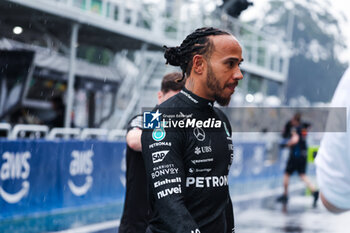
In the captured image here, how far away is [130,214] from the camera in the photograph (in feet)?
12.2

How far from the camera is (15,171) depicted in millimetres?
8898

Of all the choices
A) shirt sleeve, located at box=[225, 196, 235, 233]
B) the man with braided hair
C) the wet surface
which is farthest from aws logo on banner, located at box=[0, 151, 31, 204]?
the man with braided hair

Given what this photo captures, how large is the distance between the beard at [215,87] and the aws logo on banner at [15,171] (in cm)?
641

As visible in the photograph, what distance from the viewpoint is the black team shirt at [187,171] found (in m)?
2.59

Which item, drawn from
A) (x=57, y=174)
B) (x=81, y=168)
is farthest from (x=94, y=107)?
(x=57, y=174)

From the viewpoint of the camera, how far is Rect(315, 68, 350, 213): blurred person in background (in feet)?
5.05

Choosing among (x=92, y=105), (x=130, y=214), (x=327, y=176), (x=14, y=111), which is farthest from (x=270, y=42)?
(x=327, y=176)

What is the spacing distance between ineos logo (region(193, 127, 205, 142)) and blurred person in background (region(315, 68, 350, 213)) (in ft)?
3.42

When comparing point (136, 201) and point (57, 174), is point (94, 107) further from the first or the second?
point (136, 201)

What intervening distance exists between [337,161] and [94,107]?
20.6 m

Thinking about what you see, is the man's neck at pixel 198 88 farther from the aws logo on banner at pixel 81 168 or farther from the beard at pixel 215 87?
the aws logo on banner at pixel 81 168

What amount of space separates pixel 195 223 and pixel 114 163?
907 cm

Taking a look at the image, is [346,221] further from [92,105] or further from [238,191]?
[92,105]

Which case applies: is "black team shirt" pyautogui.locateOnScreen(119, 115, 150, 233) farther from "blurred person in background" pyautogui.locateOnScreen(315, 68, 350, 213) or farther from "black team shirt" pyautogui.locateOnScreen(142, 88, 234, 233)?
"blurred person in background" pyautogui.locateOnScreen(315, 68, 350, 213)
